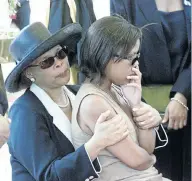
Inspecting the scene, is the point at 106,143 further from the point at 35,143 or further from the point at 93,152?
the point at 35,143

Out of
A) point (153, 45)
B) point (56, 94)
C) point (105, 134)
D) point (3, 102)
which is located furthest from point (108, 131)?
point (153, 45)

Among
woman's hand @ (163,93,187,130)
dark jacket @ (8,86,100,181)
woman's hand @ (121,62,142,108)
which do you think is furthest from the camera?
woman's hand @ (163,93,187,130)

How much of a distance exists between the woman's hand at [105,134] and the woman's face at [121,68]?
0.14 meters

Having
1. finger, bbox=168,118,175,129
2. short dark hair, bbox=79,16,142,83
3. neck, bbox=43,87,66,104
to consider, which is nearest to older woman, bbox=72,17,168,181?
short dark hair, bbox=79,16,142,83

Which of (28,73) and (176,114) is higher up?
(28,73)

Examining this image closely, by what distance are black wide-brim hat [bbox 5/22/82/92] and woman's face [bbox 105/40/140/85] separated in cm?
18

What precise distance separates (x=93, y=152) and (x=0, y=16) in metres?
1.29

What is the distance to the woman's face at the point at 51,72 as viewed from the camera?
4.16 ft

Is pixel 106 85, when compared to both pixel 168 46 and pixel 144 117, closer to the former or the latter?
pixel 144 117

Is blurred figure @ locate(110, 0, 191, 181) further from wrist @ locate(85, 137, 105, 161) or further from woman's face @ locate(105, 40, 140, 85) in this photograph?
wrist @ locate(85, 137, 105, 161)

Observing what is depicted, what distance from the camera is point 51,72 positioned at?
4.16ft

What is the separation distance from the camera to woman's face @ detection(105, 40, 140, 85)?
1242 millimetres

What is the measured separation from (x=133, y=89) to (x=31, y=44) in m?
0.36

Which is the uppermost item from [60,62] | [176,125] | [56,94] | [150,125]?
[60,62]
